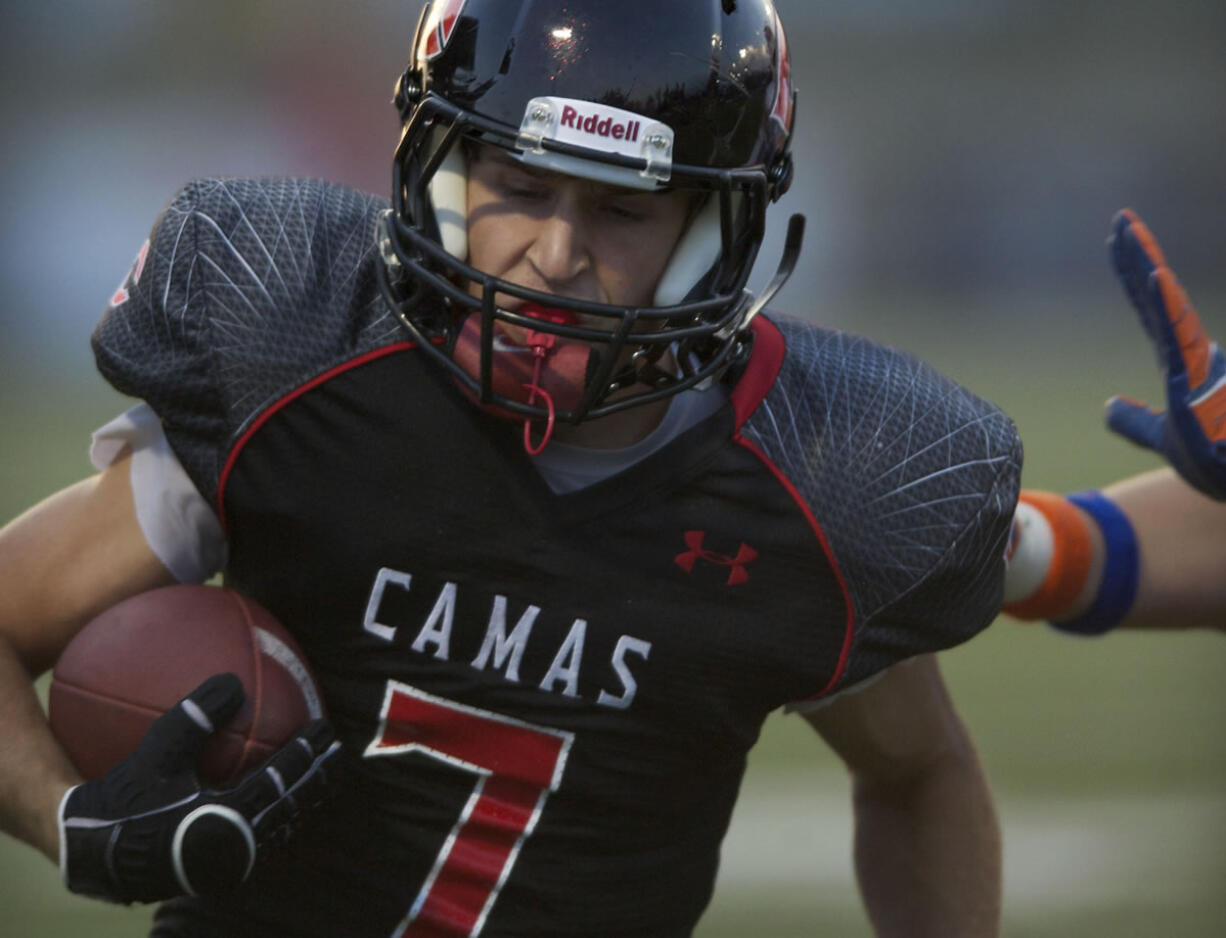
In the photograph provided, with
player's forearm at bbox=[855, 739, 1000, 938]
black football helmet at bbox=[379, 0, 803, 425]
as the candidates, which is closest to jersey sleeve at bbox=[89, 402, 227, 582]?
black football helmet at bbox=[379, 0, 803, 425]

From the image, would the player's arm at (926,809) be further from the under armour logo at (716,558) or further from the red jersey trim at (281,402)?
the red jersey trim at (281,402)

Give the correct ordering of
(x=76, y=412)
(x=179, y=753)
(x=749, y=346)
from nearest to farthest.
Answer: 1. (x=179, y=753)
2. (x=749, y=346)
3. (x=76, y=412)

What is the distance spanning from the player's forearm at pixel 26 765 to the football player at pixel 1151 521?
47.5 inches

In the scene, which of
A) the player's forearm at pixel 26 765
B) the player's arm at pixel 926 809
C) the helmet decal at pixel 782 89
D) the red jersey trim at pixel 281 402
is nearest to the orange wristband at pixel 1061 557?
the player's arm at pixel 926 809

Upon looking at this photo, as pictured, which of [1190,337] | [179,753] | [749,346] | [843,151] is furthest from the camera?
[843,151]

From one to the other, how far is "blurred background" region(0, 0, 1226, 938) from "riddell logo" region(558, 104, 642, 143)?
1863 millimetres

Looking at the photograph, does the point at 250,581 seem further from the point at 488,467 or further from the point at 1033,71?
the point at 1033,71

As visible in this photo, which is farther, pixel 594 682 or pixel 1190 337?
pixel 1190 337

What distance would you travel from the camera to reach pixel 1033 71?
15.6m

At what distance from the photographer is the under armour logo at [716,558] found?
1747 millimetres

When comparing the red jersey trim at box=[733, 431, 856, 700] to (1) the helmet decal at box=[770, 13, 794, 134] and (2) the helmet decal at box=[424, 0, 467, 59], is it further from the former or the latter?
(2) the helmet decal at box=[424, 0, 467, 59]

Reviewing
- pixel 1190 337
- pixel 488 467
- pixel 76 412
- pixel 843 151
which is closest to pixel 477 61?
pixel 488 467

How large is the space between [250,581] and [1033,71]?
1490cm

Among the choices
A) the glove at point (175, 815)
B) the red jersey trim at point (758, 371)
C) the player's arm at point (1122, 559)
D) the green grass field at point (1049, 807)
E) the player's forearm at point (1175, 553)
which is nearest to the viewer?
the glove at point (175, 815)
